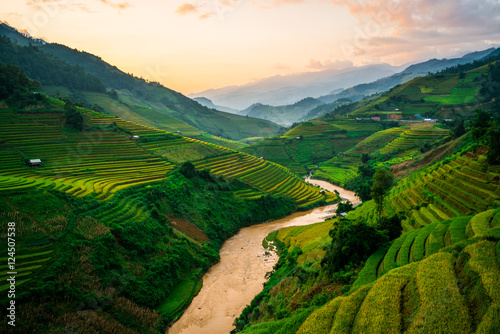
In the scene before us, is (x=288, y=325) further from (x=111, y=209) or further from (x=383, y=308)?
(x=111, y=209)

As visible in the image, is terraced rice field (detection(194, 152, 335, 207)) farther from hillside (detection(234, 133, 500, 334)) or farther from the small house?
hillside (detection(234, 133, 500, 334))

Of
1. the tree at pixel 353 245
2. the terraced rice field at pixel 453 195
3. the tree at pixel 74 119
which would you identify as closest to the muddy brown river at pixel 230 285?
the tree at pixel 353 245

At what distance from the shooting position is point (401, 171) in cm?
5181

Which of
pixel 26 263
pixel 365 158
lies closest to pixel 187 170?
pixel 26 263

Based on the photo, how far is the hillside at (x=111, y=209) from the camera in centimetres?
1908

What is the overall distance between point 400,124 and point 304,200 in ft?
206

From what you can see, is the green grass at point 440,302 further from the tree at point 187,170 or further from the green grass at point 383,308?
the tree at point 187,170

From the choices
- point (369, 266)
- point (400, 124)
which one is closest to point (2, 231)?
point (369, 266)

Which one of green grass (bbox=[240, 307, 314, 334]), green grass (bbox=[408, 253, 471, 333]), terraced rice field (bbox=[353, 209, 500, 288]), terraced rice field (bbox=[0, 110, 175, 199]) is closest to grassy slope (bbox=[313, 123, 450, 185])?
terraced rice field (bbox=[0, 110, 175, 199])

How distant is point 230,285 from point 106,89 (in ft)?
496

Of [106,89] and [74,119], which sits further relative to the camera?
[106,89]

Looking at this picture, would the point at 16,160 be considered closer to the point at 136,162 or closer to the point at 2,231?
the point at 136,162

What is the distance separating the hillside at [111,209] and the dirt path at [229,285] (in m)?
1.12

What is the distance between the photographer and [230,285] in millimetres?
27766
